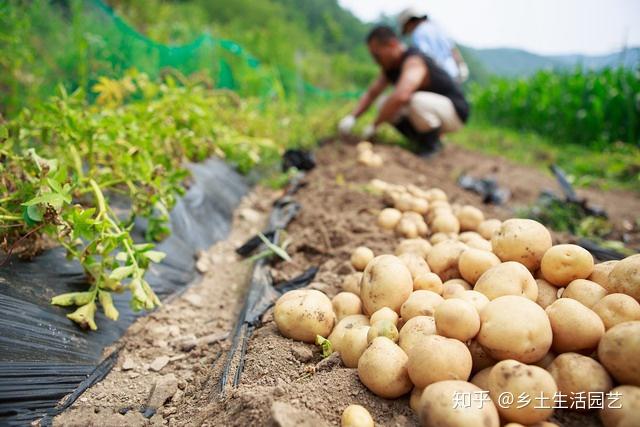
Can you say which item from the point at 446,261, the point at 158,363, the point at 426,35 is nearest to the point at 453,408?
the point at 446,261

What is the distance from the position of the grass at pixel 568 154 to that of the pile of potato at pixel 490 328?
428 centimetres

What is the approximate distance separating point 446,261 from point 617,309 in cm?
75

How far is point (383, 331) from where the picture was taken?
1550 mm

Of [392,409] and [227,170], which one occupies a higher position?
[392,409]

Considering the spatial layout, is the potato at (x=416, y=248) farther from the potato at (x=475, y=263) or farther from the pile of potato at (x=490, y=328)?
the potato at (x=475, y=263)

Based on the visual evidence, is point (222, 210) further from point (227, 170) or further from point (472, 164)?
point (472, 164)

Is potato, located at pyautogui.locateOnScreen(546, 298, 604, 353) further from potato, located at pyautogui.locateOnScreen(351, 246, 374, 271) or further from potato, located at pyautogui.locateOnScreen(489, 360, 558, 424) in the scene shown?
potato, located at pyautogui.locateOnScreen(351, 246, 374, 271)

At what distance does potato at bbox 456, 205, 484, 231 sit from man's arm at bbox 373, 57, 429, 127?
344 cm

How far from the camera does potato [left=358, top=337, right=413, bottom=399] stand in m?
1.38

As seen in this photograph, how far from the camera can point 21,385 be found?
1.55m

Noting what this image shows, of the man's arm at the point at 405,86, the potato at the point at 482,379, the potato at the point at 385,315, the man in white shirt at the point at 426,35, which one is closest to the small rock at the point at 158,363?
the potato at the point at 385,315

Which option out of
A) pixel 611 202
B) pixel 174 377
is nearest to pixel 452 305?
pixel 174 377

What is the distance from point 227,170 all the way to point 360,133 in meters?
3.08

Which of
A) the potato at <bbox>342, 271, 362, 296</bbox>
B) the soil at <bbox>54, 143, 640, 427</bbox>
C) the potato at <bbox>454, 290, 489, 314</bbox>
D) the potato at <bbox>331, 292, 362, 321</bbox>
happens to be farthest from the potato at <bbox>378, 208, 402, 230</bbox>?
the potato at <bbox>454, 290, 489, 314</bbox>
